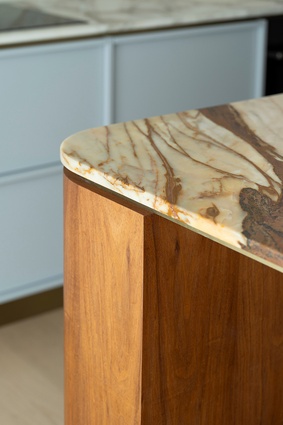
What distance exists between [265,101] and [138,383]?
0.64 m

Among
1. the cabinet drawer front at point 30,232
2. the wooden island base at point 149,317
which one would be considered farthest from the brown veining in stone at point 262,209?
the cabinet drawer front at point 30,232

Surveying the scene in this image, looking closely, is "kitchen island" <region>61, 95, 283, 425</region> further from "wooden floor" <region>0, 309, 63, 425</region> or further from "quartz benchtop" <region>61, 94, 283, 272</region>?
"wooden floor" <region>0, 309, 63, 425</region>

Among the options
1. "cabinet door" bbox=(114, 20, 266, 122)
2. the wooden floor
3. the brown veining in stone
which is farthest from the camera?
"cabinet door" bbox=(114, 20, 266, 122)

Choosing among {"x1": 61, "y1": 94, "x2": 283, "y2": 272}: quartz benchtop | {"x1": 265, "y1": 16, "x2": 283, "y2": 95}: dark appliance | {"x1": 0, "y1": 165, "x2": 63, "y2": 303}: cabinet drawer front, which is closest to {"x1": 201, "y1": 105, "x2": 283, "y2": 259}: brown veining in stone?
{"x1": 61, "y1": 94, "x2": 283, "y2": 272}: quartz benchtop

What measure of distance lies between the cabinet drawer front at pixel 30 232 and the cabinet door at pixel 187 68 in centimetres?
35

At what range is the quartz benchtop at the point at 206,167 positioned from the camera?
1.04 meters

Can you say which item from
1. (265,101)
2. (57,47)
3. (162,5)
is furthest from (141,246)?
(162,5)

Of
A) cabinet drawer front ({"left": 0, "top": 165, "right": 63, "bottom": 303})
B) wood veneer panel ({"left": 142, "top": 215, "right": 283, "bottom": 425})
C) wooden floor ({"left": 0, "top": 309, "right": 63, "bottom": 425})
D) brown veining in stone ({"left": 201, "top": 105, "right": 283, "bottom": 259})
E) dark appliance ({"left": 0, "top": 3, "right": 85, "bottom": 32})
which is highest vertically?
dark appliance ({"left": 0, "top": 3, "right": 85, "bottom": 32})

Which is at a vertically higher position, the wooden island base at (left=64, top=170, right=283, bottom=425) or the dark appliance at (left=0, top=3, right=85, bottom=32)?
the dark appliance at (left=0, top=3, right=85, bottom=32)

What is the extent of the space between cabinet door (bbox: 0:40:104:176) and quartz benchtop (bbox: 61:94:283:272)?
1.00 m

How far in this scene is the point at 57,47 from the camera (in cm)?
242

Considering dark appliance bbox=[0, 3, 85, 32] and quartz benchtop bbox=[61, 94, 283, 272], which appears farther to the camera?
dark appliance bbox=[0, 3, 85, 32]

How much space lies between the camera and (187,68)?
2.77 meters

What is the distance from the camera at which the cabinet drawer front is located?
2.52 meters
